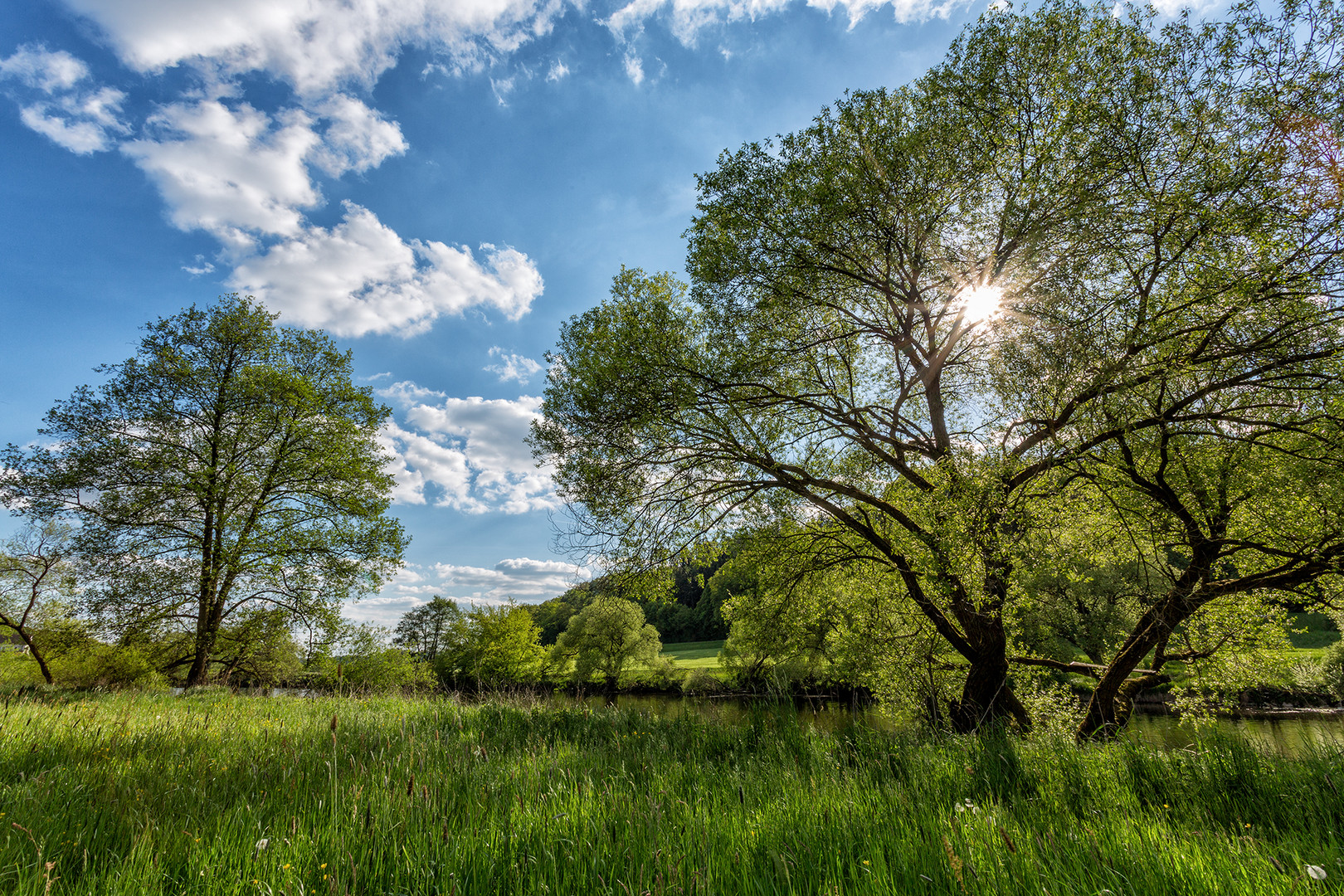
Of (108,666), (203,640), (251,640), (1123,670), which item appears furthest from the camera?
(108,666)

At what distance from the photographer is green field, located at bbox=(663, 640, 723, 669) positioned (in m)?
57.8

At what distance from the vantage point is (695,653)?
7269 centimetres

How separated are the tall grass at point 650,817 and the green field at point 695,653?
50.4 meters

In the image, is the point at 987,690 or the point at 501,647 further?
the point at 501,647

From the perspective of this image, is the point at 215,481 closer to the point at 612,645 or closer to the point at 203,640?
the point at 203,640

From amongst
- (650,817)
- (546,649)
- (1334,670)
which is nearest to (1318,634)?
(1334,670)

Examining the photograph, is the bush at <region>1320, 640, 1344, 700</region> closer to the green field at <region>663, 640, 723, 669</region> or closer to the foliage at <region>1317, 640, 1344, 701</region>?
the foliage at <region>1317, 640, 1344, 701</region>

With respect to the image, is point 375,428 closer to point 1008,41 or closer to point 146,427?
point 146,427

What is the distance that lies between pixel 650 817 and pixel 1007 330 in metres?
11.7

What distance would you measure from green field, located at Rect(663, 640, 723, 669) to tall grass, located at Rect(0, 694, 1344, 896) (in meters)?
50.4

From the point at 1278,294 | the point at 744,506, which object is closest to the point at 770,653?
the point at 744,506

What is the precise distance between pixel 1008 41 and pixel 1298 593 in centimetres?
1173

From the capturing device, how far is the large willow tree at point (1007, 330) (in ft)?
25.9

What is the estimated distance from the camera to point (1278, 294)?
7.32 meters
